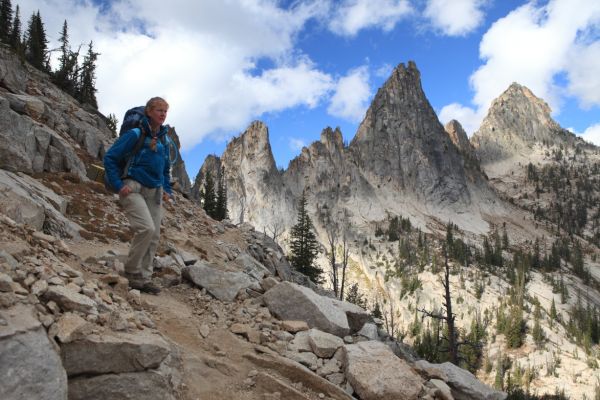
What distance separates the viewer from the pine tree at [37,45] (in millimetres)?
50219

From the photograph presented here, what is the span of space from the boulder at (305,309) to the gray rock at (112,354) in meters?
4.08

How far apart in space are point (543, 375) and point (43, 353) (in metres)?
112

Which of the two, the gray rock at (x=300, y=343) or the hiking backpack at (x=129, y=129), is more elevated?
the hiking backpack at (x=129, y=129)

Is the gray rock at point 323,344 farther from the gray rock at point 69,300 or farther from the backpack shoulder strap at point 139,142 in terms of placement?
the backpack shoulder strap at point 139,142

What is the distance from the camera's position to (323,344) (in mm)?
6957

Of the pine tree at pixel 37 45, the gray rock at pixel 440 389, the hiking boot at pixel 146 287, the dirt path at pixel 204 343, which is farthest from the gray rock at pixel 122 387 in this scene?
the pine tree at pixel 37 45

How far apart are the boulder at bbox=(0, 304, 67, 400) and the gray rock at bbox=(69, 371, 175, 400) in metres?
0.37

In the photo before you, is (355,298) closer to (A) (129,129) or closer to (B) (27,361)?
(A) (129,129)

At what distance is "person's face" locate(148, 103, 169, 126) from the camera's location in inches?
257

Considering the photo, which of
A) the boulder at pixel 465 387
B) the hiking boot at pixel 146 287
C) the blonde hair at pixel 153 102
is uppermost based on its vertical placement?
the blonde hair at pixel 153 102

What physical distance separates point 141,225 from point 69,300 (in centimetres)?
239

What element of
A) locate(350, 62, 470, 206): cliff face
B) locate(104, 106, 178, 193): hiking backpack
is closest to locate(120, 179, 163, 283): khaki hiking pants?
locate(104, 106, 178, 193): hiking backpack

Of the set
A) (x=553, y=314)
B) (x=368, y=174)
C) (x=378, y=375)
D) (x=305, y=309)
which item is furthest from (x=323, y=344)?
(x=368, y=174)

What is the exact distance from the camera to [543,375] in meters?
91.9
